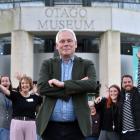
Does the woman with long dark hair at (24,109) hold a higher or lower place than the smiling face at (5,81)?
lower

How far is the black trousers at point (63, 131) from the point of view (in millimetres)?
4559

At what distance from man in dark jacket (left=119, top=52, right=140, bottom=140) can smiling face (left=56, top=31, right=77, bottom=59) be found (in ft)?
15.0

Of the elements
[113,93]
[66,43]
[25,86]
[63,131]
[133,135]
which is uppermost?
[66,43]

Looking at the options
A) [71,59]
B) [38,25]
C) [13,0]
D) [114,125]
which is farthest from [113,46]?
[71,59]

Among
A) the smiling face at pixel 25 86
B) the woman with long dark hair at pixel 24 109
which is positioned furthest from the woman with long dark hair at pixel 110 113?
the smiling face at pixel 25 86

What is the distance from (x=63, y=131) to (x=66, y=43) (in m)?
0.77

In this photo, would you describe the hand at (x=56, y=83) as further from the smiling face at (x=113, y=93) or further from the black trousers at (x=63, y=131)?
the smiling face at (x=113, y=93)

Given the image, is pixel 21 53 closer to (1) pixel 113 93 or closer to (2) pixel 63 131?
(1) pixel 113 93

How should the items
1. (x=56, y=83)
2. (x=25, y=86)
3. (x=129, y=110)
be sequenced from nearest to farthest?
(x=56, y=83), (x=129, y=110), (x=25, y=86)

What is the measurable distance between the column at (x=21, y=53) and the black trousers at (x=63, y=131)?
83.9ft

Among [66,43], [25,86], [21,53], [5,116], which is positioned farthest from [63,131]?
[21,53]

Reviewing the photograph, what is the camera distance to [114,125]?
9969 mm

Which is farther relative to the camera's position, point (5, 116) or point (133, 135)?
point (5, 116)

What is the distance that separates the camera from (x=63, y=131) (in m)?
4.56
